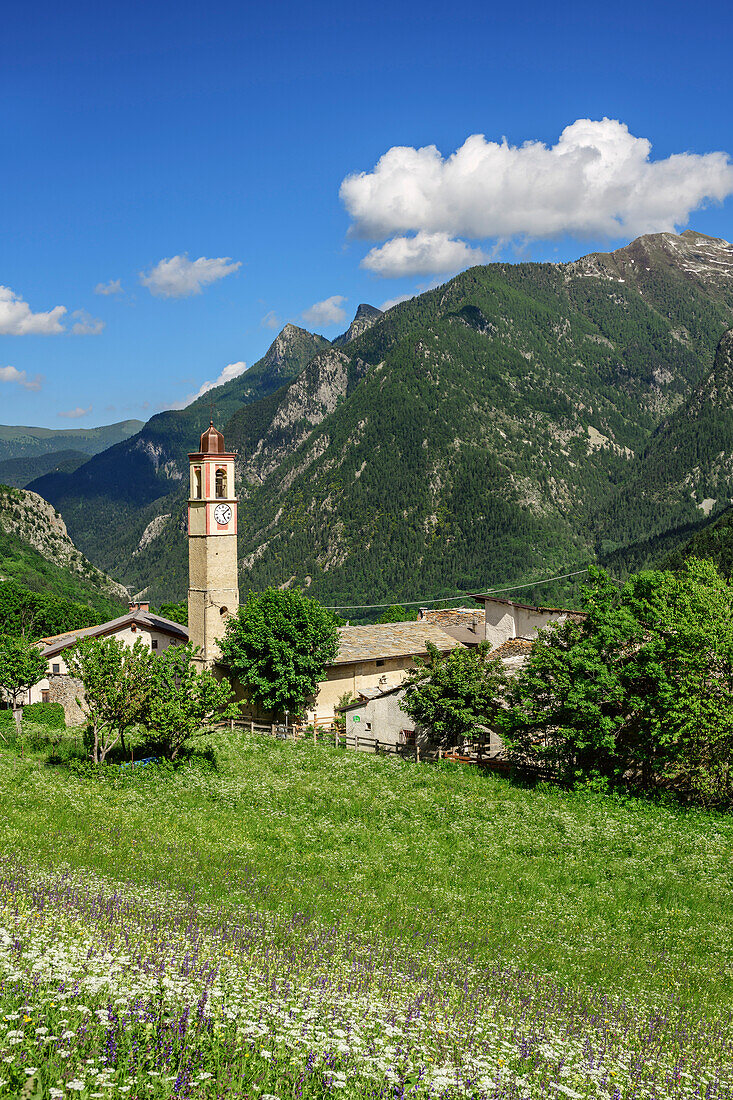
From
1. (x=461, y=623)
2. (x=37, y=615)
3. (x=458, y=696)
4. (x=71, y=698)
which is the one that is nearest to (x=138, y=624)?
(x=71, y=698)

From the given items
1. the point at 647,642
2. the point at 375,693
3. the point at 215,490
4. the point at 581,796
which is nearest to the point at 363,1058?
the point at 581,796

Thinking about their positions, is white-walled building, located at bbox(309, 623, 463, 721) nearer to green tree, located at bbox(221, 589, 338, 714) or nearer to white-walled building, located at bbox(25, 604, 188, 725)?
green tree, located at bbox(221, 589, 338, 714)

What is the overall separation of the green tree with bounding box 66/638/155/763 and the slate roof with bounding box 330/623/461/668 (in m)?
14.4

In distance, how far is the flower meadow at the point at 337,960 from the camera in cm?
697

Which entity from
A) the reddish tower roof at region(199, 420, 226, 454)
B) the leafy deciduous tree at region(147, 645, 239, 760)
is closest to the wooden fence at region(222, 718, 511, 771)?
the leafy deciduous tree at region(147, 645, 239, 760)

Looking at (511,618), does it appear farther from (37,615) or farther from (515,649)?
(37,615)

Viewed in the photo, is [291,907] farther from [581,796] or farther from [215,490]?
[215,490]

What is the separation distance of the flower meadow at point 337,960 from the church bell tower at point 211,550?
1892cm

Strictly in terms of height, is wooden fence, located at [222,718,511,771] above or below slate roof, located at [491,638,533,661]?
below

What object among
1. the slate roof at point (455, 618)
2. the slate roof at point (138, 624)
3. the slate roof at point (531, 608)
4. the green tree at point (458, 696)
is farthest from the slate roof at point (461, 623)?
the green tree at point (458, 696)

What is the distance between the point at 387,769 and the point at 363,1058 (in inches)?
955

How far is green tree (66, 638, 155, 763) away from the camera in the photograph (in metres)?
28.4

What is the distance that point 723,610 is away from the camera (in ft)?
89.7

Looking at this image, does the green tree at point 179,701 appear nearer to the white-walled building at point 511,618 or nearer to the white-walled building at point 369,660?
the white-walled building at point 369,660
